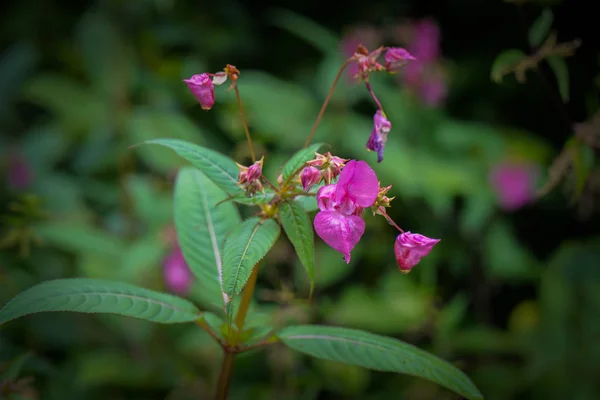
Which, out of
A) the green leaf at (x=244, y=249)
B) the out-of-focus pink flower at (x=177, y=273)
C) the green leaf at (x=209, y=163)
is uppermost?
the green leaf at (x=209, y=163)

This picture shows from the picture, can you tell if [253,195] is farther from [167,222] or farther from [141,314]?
[167,222]

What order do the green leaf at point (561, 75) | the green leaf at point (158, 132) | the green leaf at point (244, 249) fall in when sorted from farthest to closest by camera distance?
the green leaf at point (158, 132), the green leaf at point (561, 75), the green leaf at point (244, 249)

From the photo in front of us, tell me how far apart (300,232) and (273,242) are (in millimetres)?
45

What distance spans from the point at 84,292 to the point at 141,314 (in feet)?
0.29

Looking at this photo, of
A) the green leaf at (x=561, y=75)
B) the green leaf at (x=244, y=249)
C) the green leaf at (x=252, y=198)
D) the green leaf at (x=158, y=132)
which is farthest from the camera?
the green leaf at (x=158, y=132)

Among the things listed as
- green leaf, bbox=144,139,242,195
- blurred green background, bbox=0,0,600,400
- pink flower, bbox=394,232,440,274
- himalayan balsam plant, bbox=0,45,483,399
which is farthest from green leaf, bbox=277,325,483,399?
blurred green background, bbox=0,0,600,400

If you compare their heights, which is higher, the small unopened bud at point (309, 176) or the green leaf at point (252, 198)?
the small unopened bud at point (309, 176)

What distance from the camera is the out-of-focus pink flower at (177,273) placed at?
5.34 ft

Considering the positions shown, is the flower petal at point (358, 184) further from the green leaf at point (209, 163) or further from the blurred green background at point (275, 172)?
the blurred green background at point (275, 172)

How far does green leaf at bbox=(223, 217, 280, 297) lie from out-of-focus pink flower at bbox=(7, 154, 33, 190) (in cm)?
154

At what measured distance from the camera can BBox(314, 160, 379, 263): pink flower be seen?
2.38ft

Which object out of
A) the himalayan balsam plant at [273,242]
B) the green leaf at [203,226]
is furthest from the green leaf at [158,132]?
the himalayan balsam plant at [273,242]

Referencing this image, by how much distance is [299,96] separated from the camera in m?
2.29

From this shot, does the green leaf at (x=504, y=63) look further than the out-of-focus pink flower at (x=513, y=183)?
No
